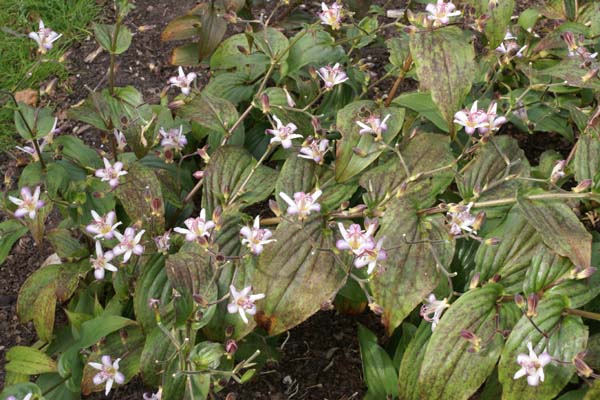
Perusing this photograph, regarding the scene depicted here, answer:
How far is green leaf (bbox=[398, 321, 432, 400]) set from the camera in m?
1.65

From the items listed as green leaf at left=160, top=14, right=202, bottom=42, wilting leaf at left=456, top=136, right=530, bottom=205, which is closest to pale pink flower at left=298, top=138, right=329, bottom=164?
wilting leaf at left=456, top=136, right=530, bottom=205

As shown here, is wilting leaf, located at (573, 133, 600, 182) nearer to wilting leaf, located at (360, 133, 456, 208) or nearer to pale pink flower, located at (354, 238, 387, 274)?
wilting leaf, located at (360, 133, 456, 208)

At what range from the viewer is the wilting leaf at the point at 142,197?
1.77m

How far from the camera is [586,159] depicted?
1711mm

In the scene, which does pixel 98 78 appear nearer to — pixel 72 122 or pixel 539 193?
A: pixel 72 122

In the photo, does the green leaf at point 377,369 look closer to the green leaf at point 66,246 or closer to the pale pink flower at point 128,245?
the pale pink flower at point 128,245

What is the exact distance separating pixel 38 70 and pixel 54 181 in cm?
101

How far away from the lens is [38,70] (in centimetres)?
267

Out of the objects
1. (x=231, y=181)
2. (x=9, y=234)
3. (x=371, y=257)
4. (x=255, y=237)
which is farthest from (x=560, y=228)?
(x=9, y=234)

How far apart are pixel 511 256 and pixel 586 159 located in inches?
11.3

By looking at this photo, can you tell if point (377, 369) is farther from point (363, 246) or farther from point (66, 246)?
point (66, 246)

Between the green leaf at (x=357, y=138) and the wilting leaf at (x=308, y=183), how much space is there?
5cm

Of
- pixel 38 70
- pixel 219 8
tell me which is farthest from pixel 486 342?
pixel 38 70

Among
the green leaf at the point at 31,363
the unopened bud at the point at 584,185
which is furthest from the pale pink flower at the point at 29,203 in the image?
the unopened bud at the point at 584,185
